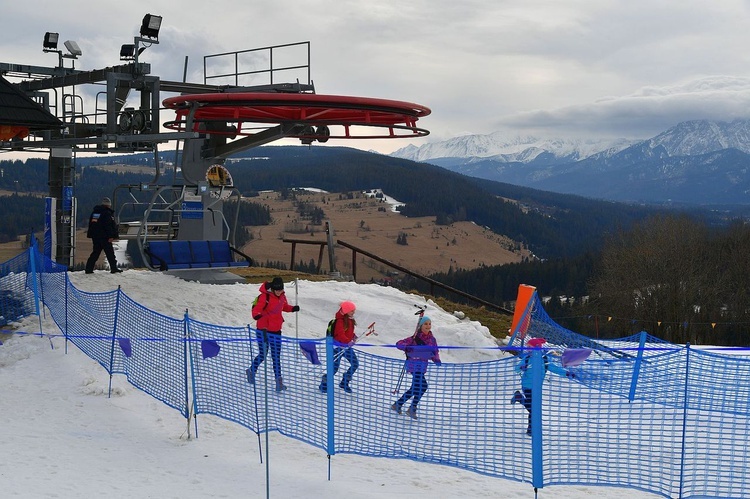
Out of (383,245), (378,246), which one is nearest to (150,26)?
(378,246)

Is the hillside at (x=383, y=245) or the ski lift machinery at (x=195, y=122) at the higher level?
the ski lift machinery at (x=195, y=122)

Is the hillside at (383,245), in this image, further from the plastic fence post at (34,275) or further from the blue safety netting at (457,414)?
the blue safety netting at (457,414)

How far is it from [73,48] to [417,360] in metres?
15.6

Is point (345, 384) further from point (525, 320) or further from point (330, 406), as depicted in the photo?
point (525, 320)

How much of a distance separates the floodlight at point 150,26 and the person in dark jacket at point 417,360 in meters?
11.0

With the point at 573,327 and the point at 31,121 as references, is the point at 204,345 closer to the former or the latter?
the point at 31,121

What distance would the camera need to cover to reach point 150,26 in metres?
18.4

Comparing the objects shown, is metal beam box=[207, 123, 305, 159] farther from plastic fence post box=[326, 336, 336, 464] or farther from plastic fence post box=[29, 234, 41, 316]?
plastic fence post box=[326, 336, 336, 464]

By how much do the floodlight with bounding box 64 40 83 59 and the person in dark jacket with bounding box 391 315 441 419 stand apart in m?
14.7

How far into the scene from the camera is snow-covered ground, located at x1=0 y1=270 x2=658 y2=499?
313 inches

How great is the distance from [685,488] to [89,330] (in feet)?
29.9

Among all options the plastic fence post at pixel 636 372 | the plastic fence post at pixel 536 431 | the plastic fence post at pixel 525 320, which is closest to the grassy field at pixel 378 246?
the plastic fence post at pixel 525 320

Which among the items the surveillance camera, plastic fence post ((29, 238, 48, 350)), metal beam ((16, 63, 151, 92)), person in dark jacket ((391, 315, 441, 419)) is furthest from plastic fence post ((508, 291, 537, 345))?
the surveillance camera

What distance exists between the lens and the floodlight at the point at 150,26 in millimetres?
18320
